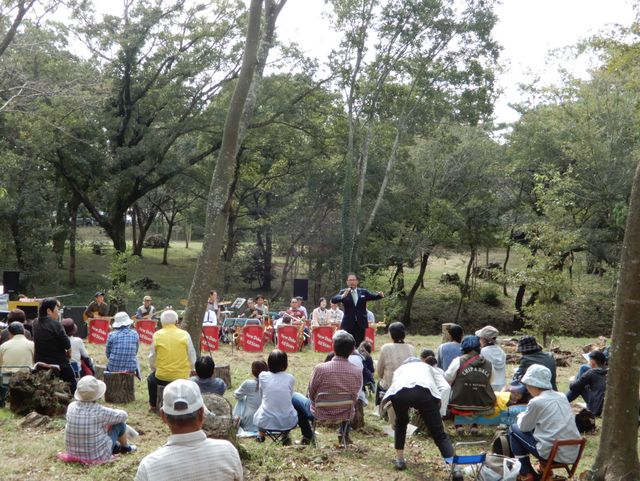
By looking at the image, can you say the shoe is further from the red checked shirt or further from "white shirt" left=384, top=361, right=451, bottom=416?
the red checked shirt

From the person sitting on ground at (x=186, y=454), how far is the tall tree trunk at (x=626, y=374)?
152 inches

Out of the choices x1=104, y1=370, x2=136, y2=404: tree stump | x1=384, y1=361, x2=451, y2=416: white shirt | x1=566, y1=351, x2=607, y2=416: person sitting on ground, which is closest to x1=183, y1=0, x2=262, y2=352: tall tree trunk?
x1=104, y1=370, x2=136, y2=404: tree stump

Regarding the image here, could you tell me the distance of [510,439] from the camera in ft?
19.9

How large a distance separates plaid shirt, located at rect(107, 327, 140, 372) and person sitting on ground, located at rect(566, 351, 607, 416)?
6081 mm

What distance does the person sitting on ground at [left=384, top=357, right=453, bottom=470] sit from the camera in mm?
6059

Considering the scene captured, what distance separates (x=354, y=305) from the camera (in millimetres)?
10789

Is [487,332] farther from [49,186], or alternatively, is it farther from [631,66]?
[49,186]

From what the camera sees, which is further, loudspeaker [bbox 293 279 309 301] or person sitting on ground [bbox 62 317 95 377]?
loudspeaker [bbox 293 279 309 301]

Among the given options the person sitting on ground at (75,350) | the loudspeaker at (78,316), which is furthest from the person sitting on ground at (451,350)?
the loudspeaker at (78,316)

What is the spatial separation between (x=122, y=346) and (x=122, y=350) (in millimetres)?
66

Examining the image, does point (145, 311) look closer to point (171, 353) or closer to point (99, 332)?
point (99, 332)

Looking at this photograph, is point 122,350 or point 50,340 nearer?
point 50,340

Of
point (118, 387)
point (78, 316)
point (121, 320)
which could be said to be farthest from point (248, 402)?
point (78, 316)

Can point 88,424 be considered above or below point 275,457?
above
